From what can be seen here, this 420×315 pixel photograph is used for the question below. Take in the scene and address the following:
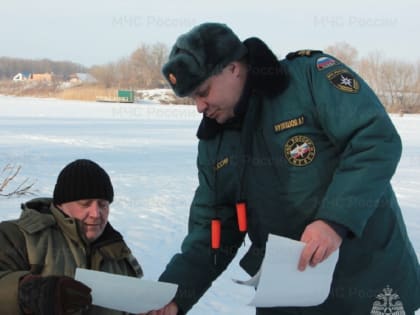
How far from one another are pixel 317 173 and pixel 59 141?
47.0ft

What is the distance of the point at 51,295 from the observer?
1624mm

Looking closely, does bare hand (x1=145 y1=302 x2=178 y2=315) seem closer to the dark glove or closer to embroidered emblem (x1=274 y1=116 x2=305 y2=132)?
the dark glove

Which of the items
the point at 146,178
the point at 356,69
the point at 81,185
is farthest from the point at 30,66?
the point at 81,185

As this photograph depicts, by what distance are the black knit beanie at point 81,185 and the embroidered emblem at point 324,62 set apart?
2.91ft

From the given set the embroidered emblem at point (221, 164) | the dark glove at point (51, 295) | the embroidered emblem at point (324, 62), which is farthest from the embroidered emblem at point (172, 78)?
the dark glove at point (51, 295)

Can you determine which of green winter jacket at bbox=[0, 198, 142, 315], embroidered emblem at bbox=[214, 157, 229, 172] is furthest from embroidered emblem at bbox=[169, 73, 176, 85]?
green winter jacket at bbox=[0, 198, 142, 315]

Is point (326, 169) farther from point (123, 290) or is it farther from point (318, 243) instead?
point (123, 290)

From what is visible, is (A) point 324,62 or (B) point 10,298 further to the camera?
(A) point 324,62

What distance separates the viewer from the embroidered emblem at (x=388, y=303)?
77.0 inches

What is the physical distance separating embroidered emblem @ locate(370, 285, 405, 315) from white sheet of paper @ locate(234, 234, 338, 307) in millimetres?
204

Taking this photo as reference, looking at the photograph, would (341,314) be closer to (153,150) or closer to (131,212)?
(131,212)

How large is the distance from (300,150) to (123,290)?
72cm

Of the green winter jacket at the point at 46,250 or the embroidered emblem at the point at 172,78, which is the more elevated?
the embroidered emblem at the point at 172,78

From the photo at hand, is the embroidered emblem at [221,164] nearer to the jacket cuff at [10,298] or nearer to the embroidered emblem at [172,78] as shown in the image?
the embroidered emblem at [172,78]
